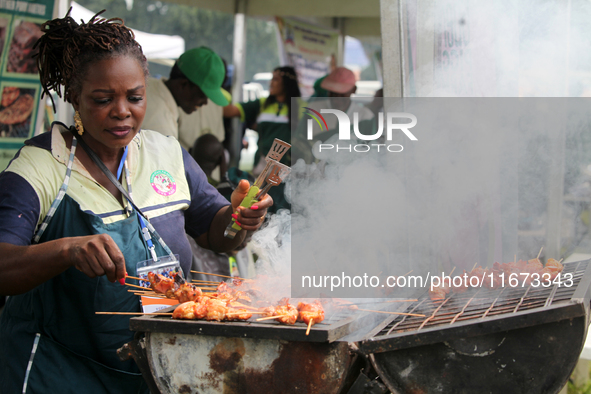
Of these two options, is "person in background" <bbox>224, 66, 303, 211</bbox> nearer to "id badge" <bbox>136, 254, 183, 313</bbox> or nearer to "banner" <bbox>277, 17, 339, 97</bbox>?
"banner" <bbox>277, 17, 339, 97</bbox>

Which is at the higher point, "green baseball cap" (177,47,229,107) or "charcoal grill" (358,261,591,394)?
"green baseball cap" (177,47,229,107)

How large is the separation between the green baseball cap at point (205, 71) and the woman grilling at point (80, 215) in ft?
6.81

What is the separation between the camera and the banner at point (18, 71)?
3.22 m

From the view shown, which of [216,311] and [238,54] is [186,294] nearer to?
[216,311]

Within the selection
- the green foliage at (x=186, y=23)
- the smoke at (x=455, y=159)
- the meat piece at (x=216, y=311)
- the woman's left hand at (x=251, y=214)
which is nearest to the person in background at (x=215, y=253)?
the smoke at (x=455, y=159)

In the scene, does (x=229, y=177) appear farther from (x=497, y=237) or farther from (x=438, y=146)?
(x=497, y=237)

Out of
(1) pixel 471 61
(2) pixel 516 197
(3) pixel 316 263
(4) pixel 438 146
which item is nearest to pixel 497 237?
(2) pixel 516 197

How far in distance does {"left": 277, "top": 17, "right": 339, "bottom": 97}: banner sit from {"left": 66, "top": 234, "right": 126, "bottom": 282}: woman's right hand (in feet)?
17.0

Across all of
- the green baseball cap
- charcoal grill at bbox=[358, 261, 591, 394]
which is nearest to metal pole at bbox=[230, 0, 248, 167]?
the green baseball cap

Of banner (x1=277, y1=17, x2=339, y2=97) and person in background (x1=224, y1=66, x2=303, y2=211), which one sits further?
banner (x1=277, y1=17, x2=339, y2=97)

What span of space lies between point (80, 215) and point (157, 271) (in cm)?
37

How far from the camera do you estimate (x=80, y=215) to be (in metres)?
1.80

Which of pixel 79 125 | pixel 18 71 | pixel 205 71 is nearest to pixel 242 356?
pixel 79 125

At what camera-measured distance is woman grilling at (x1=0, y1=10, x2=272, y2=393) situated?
1.76 meters
